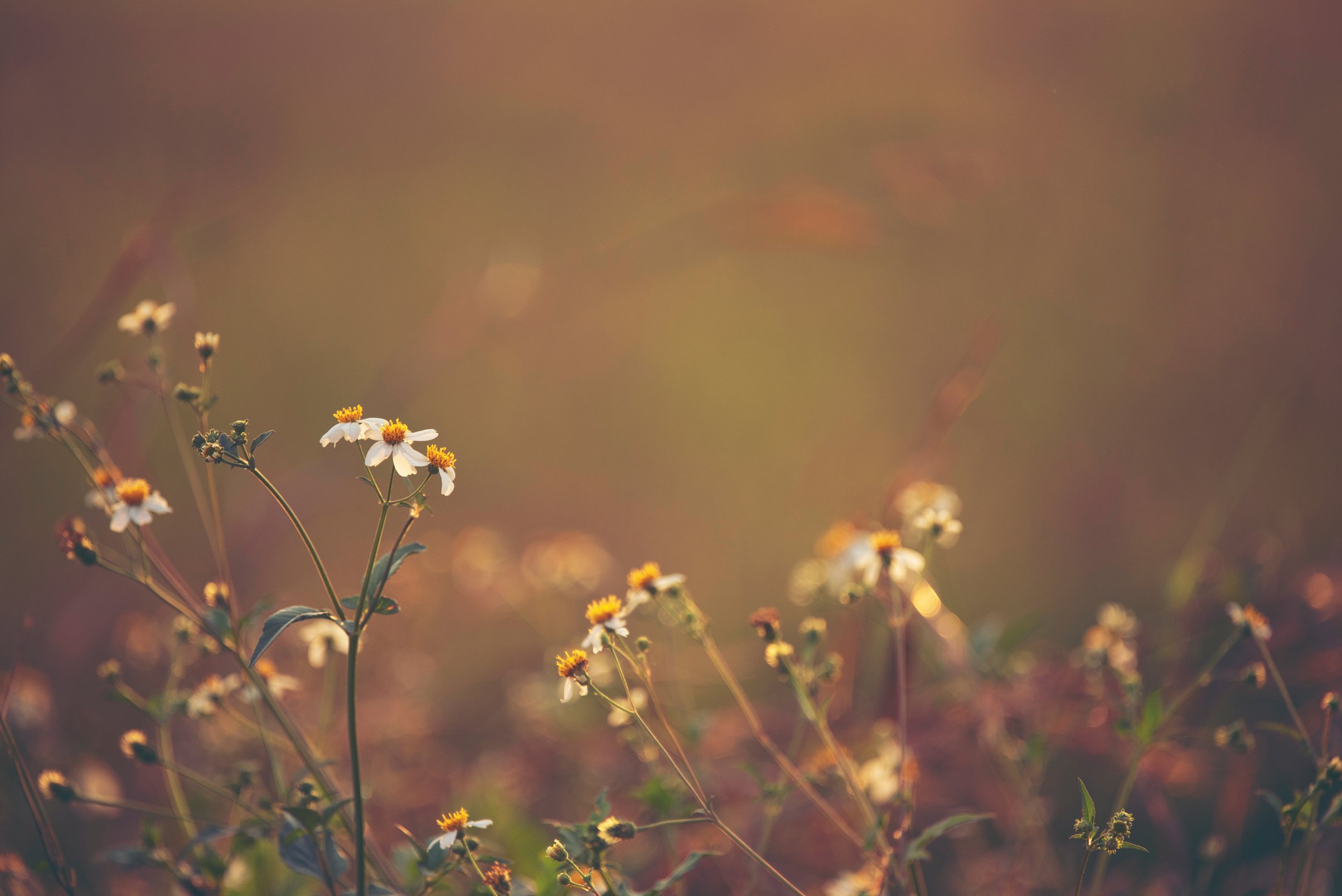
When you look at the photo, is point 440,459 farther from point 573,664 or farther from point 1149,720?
point 1149,720

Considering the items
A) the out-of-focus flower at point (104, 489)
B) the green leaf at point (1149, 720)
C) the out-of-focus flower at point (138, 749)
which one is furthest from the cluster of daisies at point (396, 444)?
the green leaf at point (1149, 720)

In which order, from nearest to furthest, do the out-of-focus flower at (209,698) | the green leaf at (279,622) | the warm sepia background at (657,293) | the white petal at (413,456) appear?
the green leaf at (279,622)
the white petal at (413,456)
the out-of-focus flower at (209,698)
the warm sepia background at (657,293)

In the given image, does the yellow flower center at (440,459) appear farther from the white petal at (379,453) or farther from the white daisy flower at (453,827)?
the white daisy flower at (453,827)

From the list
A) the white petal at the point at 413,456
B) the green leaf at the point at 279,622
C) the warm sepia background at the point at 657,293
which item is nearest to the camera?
the green leaf at the point at 279,622

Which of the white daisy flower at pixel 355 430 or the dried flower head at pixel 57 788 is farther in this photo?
the dried flower head at pixel 57 788

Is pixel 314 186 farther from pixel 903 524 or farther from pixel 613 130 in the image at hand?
pixel 903 524

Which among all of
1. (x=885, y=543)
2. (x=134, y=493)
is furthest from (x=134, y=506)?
(x=885, y=543)
